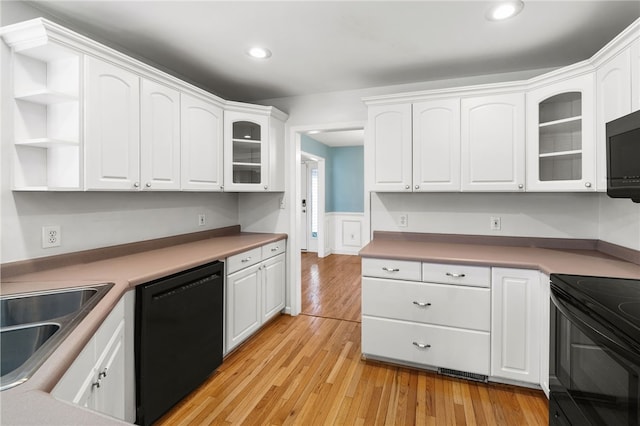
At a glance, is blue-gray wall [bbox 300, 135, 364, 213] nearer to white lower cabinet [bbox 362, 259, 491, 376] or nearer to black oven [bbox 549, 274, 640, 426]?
white lower cabinet [bbox 362, 259, 491, 376]

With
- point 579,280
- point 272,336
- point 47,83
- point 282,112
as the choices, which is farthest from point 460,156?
point 47,83

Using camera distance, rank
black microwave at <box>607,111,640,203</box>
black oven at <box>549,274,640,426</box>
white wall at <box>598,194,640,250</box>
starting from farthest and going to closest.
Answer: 1. white wall at <box>598,194,640,250</box>
2. black microwave at <box>607,111,640,203</box>
3. black oven at <box>549,274,640,426</box>

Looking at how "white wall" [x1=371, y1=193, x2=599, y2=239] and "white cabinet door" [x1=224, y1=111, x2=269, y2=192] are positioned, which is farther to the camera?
"white cabinet door" [x1=224, y1=111, x2=269, y2=192]

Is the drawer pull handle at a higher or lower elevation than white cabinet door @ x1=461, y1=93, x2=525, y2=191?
lower

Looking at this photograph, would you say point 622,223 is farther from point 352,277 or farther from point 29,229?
point 29,229

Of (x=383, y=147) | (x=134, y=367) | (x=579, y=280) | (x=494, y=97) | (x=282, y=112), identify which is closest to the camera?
(x=579, y=280)

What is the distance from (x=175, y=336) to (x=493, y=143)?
258cm

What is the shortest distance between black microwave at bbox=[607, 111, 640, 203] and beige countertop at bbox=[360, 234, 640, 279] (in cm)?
48

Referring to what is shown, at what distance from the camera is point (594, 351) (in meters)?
1.08

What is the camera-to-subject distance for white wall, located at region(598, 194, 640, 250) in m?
1.97

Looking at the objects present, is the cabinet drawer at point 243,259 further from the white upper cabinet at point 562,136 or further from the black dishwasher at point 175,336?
the white upper cabinet at point 562,136

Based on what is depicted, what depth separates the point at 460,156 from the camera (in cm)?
247

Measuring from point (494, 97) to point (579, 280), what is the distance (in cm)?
155

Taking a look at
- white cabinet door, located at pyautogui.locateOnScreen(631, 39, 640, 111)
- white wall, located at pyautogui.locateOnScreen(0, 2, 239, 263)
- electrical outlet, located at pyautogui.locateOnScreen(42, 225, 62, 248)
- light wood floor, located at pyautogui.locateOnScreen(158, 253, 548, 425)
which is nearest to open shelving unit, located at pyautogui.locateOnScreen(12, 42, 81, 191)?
white wall, located at pyautogui.locateOnScreen(0, 2, 239, 263)
